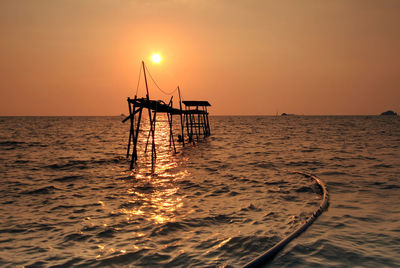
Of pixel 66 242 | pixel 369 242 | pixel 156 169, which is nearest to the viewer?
pixel 369 242

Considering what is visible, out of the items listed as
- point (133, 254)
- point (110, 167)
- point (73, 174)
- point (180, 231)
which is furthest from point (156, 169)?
point (133, 254)

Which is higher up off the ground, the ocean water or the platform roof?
the platform roof

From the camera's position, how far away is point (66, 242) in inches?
261

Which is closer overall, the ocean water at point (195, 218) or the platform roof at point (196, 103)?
the ocean water at point (195, 218)

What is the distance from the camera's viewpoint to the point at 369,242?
6203 millimetres

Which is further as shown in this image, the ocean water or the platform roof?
the platform roof

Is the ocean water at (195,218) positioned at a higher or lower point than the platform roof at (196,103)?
Result: lower

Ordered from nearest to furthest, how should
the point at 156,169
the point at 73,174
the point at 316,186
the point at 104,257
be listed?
the point at 104,257 → the point at 316,186 → the point at 73,174 → the point at 156,169

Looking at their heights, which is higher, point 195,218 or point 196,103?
point 196,103

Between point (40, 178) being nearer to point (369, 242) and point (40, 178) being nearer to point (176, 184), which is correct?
point (176, 184)

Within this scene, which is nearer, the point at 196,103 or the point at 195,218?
the point at 195,218

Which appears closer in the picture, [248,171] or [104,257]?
[104,257]

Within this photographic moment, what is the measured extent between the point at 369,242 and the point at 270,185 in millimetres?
6346

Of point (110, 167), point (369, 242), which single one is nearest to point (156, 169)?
point (110, 167)
